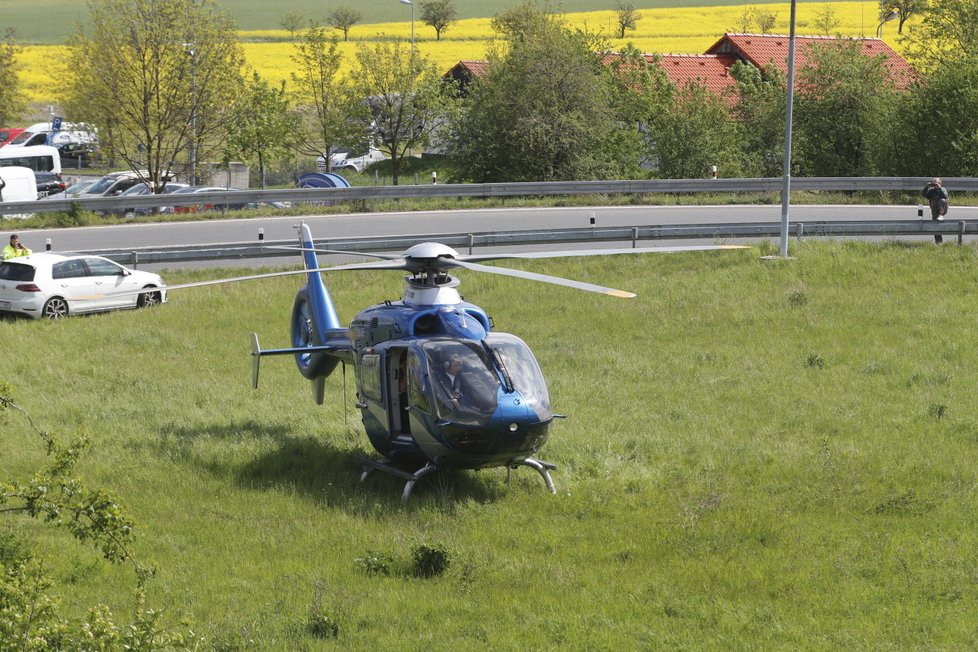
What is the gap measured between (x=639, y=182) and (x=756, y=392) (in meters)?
20.7

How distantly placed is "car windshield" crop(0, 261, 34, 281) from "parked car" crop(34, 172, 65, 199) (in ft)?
83.0

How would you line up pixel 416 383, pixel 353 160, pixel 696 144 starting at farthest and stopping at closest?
1. pixel 353 160
2. pixel 696 144
3. pixel 416 383

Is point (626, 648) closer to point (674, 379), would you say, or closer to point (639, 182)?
point (674, 379)

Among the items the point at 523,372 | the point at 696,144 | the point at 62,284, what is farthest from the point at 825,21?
the point at 523,372

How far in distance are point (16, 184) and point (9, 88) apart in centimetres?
2325

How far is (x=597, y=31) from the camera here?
298 ft

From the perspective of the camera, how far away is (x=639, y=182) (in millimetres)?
38000

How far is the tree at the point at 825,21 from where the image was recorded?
8047 centimetres

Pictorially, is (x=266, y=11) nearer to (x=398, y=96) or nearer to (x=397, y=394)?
(x=398, y=96)

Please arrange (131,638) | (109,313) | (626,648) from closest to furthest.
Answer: (131,638)
(626,648)
(109,313)

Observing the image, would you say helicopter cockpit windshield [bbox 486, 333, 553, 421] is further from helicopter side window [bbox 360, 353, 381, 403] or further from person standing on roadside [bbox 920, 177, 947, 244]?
person standing on roadside [bbox 920, 177, 947, 244]

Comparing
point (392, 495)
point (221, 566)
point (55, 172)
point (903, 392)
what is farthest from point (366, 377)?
point (55, 172)

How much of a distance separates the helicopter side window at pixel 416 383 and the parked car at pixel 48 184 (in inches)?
1559

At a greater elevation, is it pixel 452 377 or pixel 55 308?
pixel 452 377
